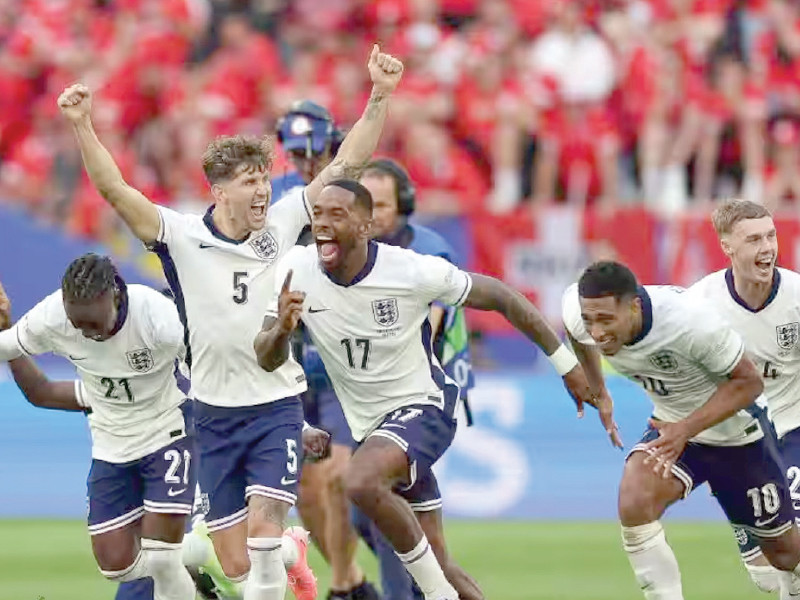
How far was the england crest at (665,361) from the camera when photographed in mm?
8906

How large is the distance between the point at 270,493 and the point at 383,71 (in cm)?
223

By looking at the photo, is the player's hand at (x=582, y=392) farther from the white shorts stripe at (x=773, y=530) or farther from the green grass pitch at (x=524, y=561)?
the green grass pitch at (x=524, y=561)

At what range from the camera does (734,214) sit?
940cm

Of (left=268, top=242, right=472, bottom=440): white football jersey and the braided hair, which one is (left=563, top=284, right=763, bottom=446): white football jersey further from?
the braided hair

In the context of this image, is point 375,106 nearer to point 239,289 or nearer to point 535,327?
point 239,289

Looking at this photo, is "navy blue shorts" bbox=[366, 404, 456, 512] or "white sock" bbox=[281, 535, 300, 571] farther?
"white sock" bbox=[281, 535, 300, 571]

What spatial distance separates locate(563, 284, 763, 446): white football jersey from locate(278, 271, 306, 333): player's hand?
1.59 meters

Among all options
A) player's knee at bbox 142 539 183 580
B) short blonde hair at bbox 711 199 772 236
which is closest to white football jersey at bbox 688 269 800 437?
short blonde hair at bbox 711 199 772 236

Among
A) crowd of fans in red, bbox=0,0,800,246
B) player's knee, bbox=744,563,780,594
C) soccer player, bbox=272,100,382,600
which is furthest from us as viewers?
crowd of fans in red, bbox=0,0,800,246

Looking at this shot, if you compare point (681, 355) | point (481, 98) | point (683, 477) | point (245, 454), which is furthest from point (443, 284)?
point (481, 98)

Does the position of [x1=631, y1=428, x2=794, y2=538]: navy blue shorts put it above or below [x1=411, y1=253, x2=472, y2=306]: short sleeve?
below

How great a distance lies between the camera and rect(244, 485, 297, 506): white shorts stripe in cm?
899

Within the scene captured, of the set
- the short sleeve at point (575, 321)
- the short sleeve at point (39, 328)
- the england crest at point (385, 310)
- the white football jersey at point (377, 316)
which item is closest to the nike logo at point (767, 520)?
the short sleeve at point (575, 321)

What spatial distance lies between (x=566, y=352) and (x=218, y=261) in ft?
5.73
